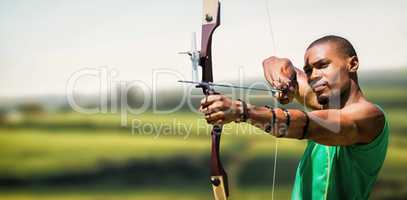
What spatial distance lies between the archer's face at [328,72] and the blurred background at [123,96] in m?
0.92

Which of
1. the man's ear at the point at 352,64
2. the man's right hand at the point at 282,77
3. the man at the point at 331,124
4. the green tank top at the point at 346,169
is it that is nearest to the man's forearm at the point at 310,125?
the man at the point at 331,124

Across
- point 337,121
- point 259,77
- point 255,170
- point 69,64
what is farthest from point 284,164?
point 337,121

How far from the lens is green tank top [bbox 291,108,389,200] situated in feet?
5.28

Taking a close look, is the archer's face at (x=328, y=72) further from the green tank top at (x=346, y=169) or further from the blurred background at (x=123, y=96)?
the blurred background at (x=123, y=96)

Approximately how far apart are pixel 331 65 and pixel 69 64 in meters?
1.31

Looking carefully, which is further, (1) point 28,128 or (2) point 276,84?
(1) point 28,128

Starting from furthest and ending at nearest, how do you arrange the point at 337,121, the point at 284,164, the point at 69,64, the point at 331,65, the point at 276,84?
the point at 284,164 → the point at 69,64 → the point at 276,84 → the point at 331,65 → the point at 337,121

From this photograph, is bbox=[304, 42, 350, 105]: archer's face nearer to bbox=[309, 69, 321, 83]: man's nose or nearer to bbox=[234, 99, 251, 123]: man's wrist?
bbox=[309, 69, 321, 83]: man's nose

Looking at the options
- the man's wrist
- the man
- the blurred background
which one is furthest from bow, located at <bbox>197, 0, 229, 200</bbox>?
the blurred background

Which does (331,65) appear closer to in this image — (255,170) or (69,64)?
(255,170)

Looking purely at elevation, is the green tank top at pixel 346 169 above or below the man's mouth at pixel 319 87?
below

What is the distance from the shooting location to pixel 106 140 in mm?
2695

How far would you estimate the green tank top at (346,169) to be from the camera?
→ 1.61 m

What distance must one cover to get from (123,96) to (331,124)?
1350mm
